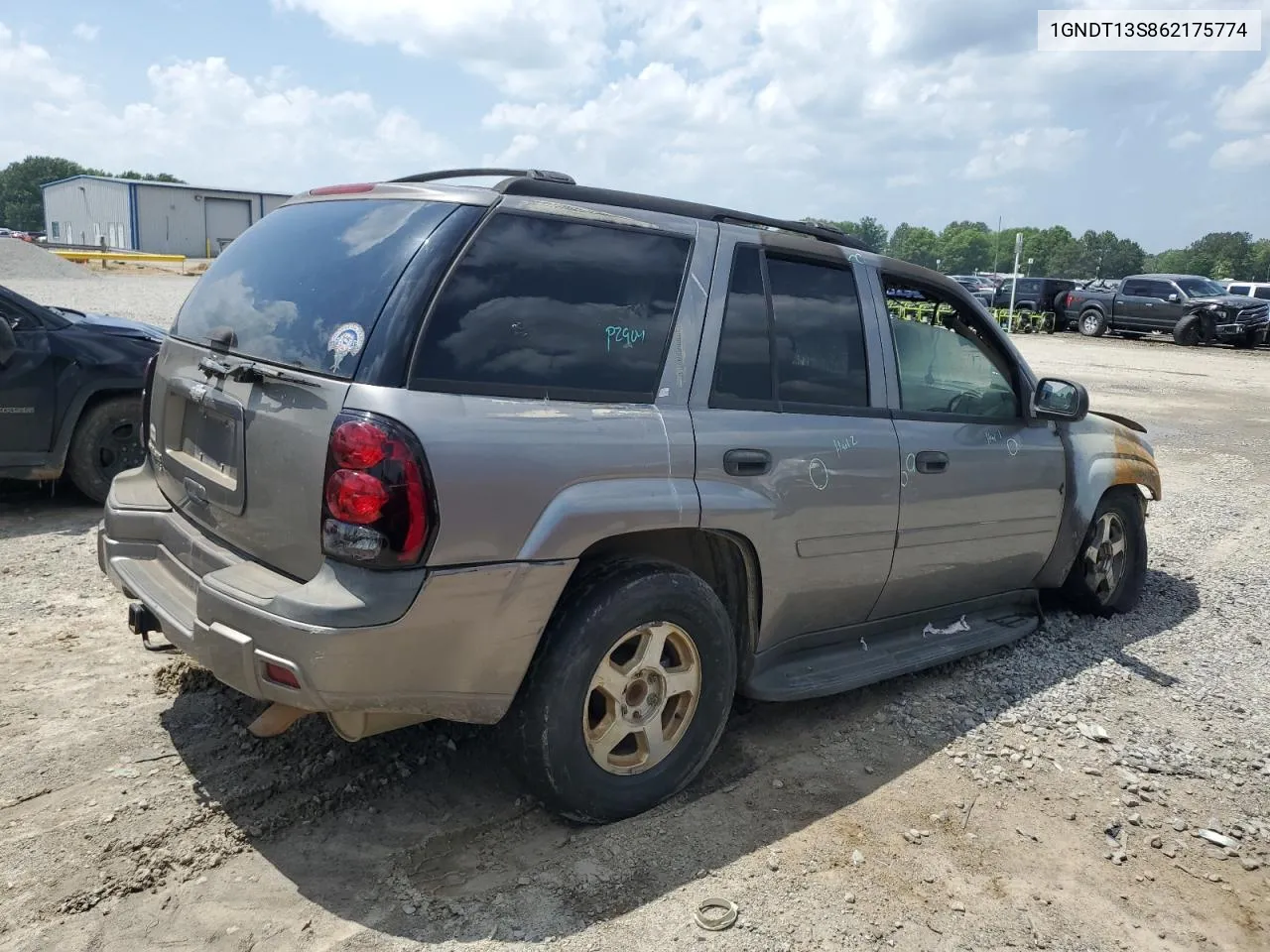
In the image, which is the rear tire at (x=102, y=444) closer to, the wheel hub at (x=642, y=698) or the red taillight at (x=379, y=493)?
the red taillight at (x=379, y=493)

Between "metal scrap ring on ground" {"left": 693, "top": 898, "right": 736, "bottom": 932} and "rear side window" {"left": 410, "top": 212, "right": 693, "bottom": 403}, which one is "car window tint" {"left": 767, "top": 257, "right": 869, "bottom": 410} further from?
"metal scrap ring on ground" {"left": 693, "top": 898, "right": 736, "bottom": 932}

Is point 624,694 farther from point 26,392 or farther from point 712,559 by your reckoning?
point 26,392

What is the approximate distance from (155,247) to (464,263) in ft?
230

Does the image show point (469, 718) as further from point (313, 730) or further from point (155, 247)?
point (155, 247)

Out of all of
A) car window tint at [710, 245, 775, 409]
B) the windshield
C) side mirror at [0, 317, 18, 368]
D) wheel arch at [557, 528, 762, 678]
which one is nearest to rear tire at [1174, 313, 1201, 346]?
the windshield

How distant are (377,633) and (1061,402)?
3.30 metres

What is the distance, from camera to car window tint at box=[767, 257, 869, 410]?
12.1 ft

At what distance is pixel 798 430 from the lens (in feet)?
11.7

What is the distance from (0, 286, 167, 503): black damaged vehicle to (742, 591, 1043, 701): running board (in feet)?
15.2

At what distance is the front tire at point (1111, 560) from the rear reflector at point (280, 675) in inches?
158

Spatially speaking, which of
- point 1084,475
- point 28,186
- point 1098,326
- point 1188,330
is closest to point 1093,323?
point 1098,326

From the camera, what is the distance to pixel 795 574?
363 cm

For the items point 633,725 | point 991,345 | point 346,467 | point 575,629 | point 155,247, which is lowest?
point 633,725

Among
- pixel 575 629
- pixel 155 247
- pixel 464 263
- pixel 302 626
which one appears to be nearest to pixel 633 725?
pixel 575 629
